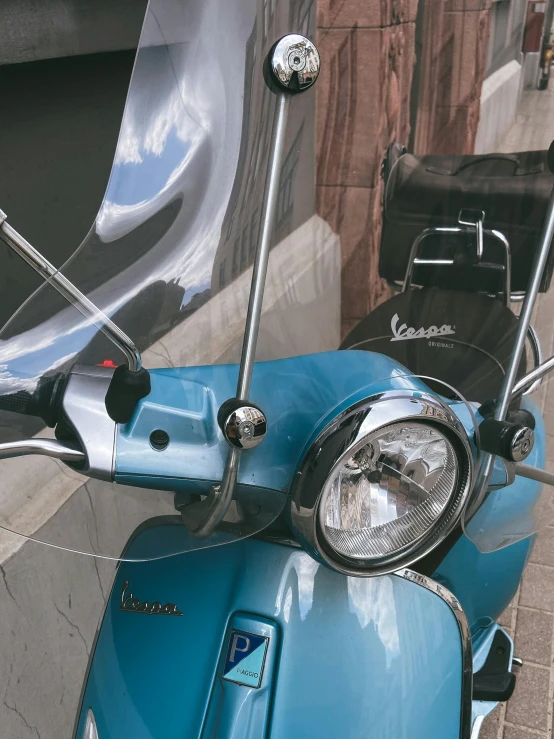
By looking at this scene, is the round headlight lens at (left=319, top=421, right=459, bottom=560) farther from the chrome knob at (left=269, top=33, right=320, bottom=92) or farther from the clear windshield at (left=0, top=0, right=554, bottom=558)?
the chrome knob at (left=269, top=33, right=320, bottom=92)

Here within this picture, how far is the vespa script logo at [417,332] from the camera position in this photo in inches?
40.7

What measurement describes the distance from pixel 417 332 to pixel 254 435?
35 centimetres

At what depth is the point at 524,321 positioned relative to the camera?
97 cm

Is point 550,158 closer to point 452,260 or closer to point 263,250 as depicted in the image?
point 452,260

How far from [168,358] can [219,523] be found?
0.21m

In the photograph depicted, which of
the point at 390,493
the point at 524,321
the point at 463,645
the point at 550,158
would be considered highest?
the point at 550,158

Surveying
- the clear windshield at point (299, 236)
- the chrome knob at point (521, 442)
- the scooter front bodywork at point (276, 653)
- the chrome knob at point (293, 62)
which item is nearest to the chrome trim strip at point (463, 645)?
the scooter front bodywork at point (276, 653)

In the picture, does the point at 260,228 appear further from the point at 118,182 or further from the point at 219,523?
the point at 219,523

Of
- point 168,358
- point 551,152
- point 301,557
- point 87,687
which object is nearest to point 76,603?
point 87,687

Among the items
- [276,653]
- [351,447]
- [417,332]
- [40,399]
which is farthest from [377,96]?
[276,653]

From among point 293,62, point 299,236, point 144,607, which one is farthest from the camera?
point 144,607

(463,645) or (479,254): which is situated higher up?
(479,254)

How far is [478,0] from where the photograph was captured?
0.96 meters

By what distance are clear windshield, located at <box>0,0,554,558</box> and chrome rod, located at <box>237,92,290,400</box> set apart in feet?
0.05
